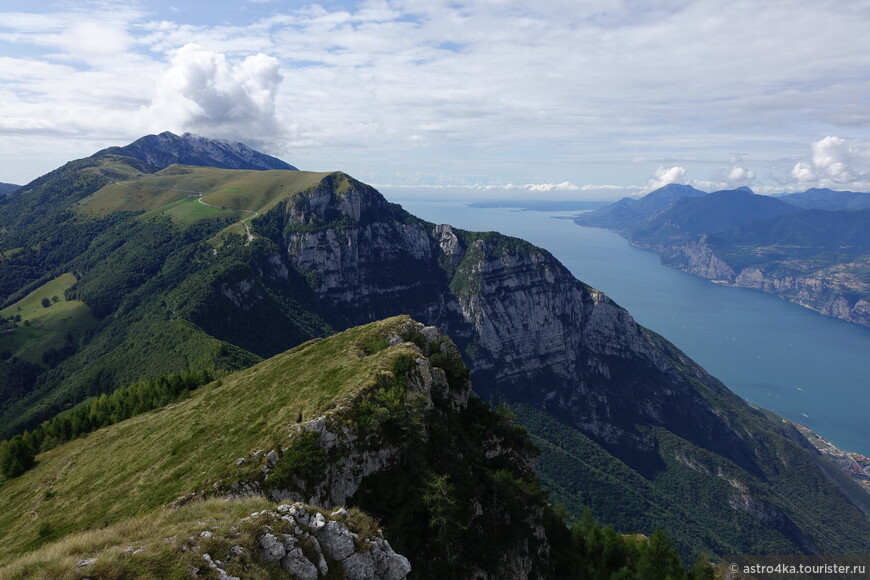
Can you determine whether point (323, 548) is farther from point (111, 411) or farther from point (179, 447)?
point (111, 411)

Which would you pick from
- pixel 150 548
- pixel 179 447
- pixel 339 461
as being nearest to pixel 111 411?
pixel 179 447

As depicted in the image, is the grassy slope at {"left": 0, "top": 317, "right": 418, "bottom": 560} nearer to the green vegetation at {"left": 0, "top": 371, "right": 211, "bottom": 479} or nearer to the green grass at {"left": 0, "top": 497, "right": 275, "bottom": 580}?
the green grass at {"left": 0, "top": 497, "right": 275, "bottom": 580}

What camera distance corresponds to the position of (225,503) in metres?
25.2

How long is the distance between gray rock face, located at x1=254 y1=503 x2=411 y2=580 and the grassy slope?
16.3 m

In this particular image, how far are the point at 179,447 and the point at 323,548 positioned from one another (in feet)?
122

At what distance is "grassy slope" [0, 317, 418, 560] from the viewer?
4166 cm

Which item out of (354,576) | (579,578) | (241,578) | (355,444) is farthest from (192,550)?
(579,578)

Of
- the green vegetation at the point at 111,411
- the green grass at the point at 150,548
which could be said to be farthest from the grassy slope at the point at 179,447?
the green vegetation at the point at 111,411

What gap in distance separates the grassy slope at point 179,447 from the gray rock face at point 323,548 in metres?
16.3

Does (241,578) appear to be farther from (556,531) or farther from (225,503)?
(556,531)

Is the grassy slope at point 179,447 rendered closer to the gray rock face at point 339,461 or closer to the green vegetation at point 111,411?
the gray rock face at point 339,461

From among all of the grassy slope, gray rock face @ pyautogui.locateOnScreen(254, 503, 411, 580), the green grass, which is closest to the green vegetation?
the grassy slope

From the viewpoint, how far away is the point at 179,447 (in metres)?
50.9

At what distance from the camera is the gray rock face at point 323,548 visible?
69.2 feet
